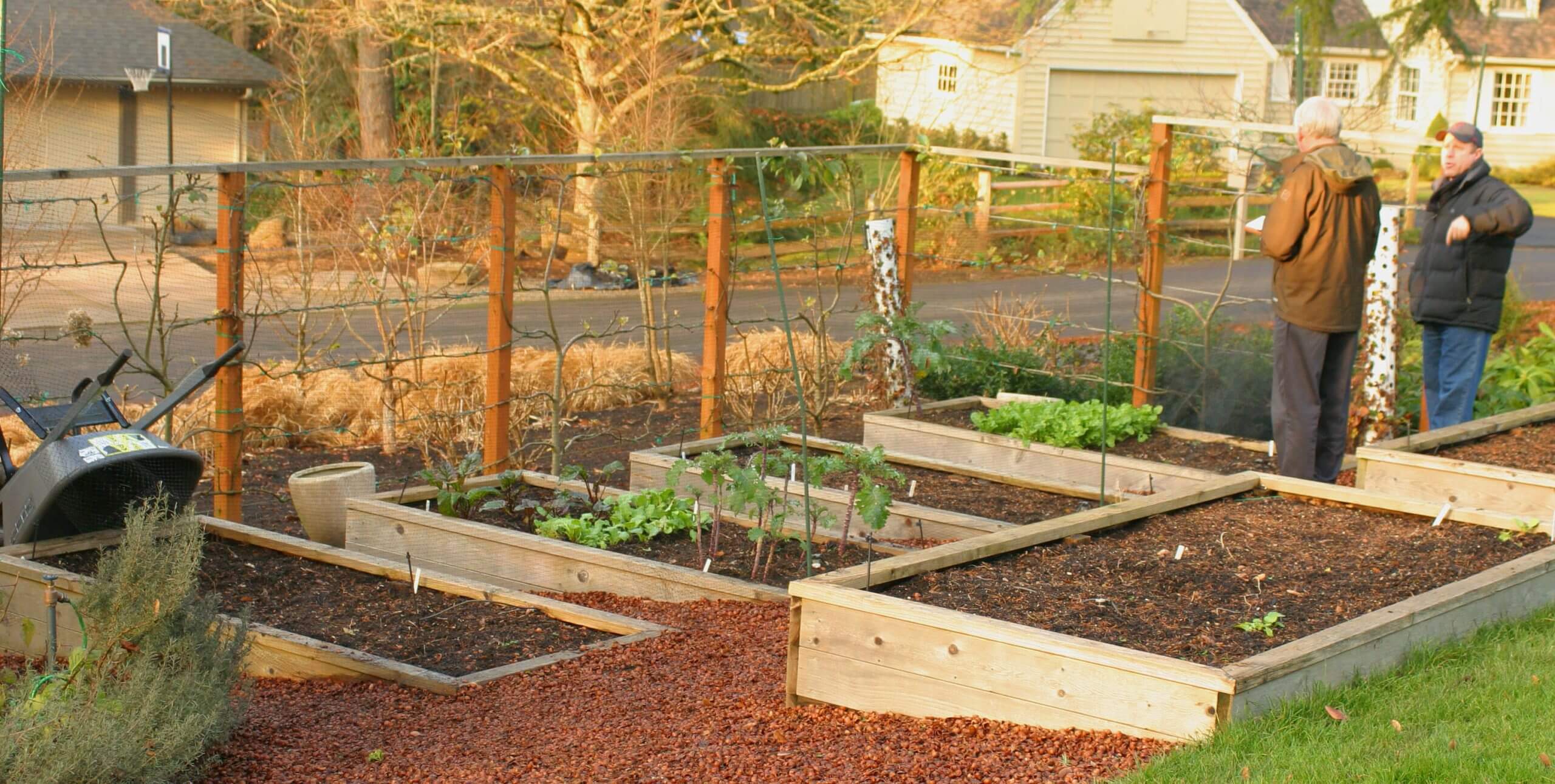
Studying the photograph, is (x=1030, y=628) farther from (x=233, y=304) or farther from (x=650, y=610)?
(x=233, y=304)

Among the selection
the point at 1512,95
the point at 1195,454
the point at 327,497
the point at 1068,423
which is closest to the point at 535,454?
the point at 327,497

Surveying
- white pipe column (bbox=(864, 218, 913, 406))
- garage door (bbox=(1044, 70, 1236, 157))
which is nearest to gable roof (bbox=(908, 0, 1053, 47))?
white pipe column (bbox=(864, 218, 913, 406))

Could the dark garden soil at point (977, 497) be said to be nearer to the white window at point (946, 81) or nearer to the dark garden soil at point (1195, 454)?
the dark garden soil at point (1195, 454)

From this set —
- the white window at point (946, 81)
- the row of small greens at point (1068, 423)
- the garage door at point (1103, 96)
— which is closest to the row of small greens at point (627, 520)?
the row of small greens at point (1068, 423)

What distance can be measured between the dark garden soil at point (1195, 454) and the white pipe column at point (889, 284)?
0.96 m

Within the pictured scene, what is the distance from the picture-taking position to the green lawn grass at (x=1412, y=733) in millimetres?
3494

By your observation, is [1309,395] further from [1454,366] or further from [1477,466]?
[1454,366]

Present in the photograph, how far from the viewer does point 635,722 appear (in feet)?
13.9

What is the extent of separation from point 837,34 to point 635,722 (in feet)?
57.9

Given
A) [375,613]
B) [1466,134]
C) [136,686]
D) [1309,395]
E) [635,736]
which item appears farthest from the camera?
[1466,134]

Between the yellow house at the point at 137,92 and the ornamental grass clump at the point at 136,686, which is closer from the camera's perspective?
the ornamental grass clump at the point at 136,686

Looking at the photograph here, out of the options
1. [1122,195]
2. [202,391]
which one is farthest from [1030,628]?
[1122,195]

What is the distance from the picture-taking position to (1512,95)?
38594 mm

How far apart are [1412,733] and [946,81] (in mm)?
30852
